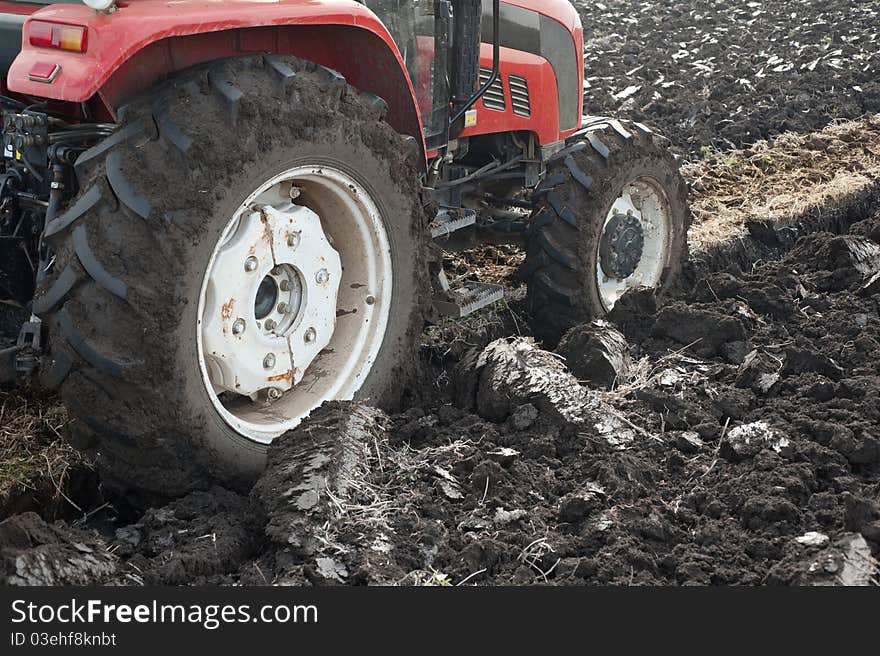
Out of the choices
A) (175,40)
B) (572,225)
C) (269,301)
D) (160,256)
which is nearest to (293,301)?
(269,301)

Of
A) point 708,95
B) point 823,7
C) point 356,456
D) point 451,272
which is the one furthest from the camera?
point 823,7

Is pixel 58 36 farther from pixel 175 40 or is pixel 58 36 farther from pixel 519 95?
pixel 519 95

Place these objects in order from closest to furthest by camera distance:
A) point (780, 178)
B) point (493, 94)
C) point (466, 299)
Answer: point (466, 299) < point (493, 94) < point (780, 178)

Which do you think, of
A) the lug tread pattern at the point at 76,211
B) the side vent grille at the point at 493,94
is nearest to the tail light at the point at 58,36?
the lug tread pattern at the point at 76,211

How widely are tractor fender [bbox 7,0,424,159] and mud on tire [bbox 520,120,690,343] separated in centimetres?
154

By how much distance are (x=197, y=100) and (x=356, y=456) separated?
122 cm

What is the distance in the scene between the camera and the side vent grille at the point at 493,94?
5.30 m

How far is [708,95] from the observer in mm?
11453

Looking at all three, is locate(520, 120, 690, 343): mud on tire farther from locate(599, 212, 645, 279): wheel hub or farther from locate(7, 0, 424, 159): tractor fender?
locate(7, 0, 424, 159): tractor fender

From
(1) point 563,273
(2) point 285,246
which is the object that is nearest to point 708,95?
(1) point 563,273

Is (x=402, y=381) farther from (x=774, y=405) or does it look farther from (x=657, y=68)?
(x=657, y=68)

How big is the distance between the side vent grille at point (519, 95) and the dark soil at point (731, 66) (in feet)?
13.7

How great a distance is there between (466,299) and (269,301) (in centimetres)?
130

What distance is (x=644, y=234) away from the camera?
590cm
